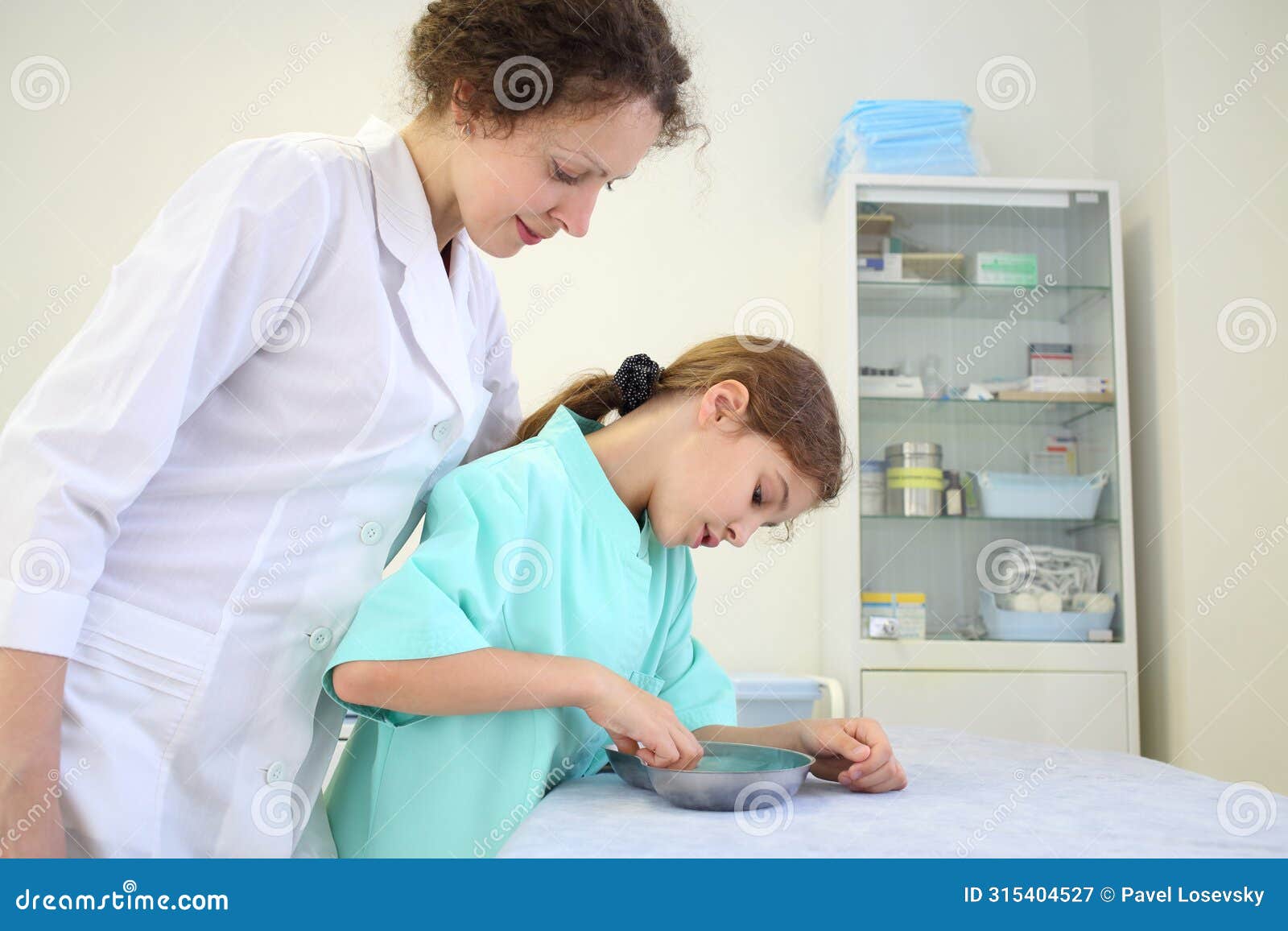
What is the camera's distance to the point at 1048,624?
2691 mm

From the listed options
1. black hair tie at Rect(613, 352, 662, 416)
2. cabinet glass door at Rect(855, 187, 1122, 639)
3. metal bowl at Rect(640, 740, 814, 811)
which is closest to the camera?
metal bowl at Rect(640, 740, 814, 811)

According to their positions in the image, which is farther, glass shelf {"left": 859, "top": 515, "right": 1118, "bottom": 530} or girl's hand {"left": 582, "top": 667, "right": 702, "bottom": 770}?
glass shelf {"left": 859, "top": 515, "right": 1118, "bottom": 530}

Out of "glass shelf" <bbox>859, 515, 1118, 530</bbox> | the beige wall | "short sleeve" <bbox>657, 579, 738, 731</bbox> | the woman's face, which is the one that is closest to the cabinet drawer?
the beige wall

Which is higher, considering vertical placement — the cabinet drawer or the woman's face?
the woman's face

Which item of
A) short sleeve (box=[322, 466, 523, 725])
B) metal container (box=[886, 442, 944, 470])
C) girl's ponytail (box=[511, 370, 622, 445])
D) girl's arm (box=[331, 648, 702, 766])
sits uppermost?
metal container (box=[886, 442, 944, 470])

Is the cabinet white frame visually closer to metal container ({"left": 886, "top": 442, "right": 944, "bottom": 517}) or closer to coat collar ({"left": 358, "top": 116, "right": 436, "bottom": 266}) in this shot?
metal container ({"left": 886, "top": 442, "right": 944, "bottom": 517})

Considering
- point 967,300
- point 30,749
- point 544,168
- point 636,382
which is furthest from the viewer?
point 967,300

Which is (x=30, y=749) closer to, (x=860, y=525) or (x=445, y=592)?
(x=445, y=592)

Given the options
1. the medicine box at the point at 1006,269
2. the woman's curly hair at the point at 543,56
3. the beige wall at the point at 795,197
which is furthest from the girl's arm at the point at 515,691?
the medicine box at the point at 1006,269

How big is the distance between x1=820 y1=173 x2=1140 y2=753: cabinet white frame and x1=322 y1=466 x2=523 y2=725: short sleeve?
1.76 metres

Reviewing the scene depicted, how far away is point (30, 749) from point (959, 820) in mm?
713

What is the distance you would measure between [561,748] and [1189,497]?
207 centimetres

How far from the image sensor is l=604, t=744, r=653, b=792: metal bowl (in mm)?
998

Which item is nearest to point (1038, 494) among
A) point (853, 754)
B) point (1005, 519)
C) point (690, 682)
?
point (1005, 519)
